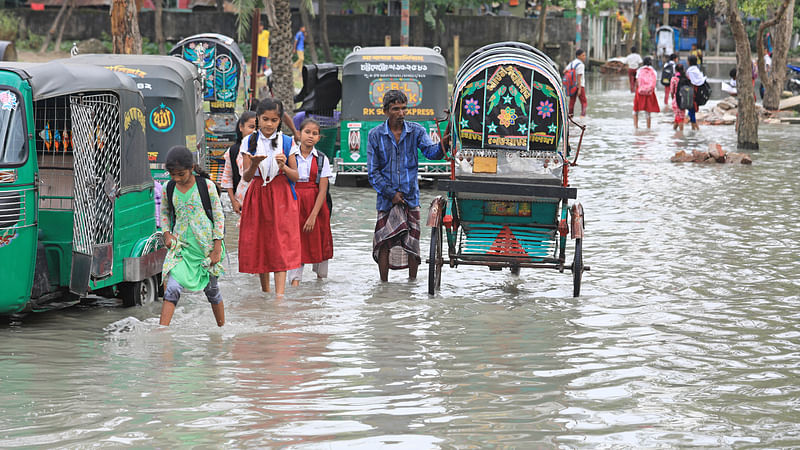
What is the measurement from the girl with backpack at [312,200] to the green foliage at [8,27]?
37.2 metres

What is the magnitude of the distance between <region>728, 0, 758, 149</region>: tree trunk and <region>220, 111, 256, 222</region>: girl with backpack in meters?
14.9

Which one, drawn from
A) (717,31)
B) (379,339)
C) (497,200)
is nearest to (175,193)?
(379,339)

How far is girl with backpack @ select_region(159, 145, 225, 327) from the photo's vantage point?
8.59 meters

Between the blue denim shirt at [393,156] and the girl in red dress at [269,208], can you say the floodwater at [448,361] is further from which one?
the blue denim shirt at [393,156]

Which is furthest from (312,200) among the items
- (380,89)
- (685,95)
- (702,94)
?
(702,94)

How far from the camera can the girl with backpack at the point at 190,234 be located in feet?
28.2

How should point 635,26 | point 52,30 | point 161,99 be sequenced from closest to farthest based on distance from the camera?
point 161,99, point 52,30, point 635,26

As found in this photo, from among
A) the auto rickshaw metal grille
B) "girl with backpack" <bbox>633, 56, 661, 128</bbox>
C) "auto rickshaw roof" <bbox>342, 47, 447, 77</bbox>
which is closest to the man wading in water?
the auto rickshaw metal grille

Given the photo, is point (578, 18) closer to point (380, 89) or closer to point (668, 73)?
point (668, 73)

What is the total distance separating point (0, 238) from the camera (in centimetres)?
825

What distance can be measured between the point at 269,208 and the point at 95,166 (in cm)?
175

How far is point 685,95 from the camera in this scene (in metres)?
28.1

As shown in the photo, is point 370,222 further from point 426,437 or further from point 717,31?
point 717,31

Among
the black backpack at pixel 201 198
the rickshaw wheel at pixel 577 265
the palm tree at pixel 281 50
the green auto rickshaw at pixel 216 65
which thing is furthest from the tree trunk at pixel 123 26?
the rickshaw wheel at pixel 577 265
